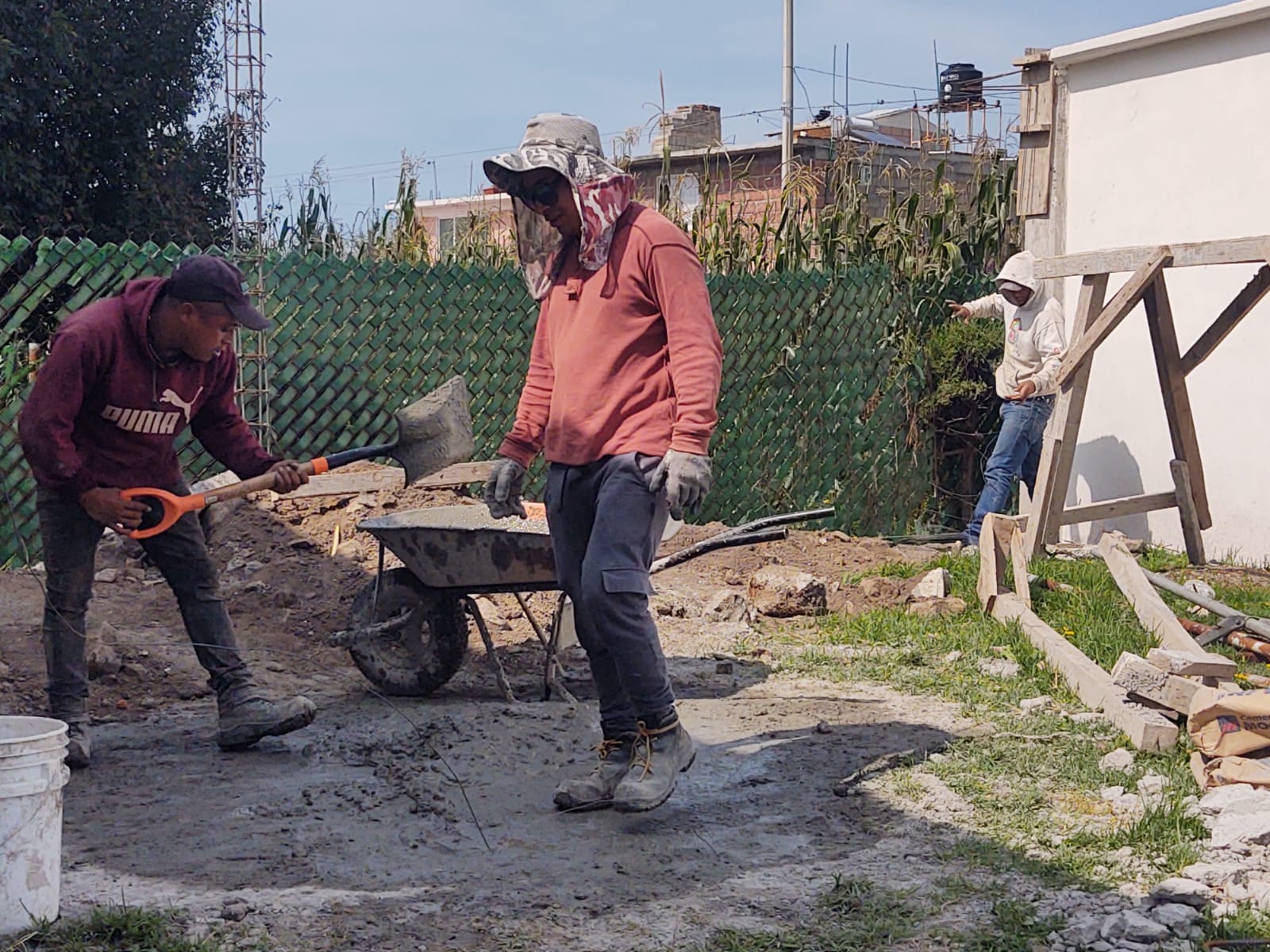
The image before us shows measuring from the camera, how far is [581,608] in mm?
4215

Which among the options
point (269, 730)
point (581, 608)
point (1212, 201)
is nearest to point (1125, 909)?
point (581, 608)

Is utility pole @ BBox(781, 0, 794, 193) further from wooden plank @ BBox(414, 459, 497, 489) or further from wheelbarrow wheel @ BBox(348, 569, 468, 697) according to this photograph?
wheelbarrow wheel @ BBox(348, 569, 468, 697)

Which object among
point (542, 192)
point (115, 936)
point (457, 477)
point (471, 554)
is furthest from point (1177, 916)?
point (457, 477)

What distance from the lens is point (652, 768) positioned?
166 inches

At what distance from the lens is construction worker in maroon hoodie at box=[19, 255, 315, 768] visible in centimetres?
451

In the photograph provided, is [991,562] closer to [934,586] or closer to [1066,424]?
[934,586]

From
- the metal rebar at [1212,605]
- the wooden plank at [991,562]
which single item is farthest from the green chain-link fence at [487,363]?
the metal rebar at [1212,605]

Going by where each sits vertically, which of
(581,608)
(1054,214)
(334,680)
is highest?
(1054,214)

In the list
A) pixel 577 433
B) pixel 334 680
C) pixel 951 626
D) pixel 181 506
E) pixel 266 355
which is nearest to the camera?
pixel 577 433

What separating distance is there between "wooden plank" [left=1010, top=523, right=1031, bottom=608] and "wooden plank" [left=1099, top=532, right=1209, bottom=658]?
39 cm

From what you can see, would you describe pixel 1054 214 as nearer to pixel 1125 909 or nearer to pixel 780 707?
pixel 780 707

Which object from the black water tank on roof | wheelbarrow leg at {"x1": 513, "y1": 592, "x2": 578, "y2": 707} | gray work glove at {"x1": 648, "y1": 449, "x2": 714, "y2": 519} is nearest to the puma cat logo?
wheelbarrow leg at {"x1": 513, "y1": 592, "x2": 578, "y2": 707}

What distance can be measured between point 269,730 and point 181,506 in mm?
832

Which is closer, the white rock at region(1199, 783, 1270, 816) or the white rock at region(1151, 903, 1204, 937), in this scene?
the white rock at region(1151, 903, 1204, 937)
